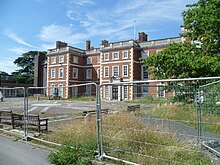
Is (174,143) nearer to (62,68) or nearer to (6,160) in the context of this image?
(6,160)

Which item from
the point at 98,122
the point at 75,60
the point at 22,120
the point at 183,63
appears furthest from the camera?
the point at 75,60

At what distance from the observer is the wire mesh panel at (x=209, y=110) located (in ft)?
15.4

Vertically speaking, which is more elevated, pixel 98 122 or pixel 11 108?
pixel 98 122

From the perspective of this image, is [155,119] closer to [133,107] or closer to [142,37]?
[133,107]

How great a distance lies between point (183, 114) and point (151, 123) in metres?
0.81

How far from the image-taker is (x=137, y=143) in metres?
5.54

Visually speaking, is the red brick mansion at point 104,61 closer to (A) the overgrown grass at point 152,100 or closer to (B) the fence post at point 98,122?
(A) the overgrown grass at point 152,100

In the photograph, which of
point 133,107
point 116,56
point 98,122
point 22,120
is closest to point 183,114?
point 133,107

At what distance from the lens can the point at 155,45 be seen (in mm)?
40250

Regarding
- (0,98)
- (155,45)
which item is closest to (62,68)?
(155,45)

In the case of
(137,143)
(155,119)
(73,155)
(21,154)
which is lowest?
(21,154)

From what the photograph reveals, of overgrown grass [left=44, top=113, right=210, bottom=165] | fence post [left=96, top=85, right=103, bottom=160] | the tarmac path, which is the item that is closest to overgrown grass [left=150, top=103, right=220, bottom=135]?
overgrown grass [left=44, top=113, right=210, bottom=165]

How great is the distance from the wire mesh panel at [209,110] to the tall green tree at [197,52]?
8294 millimetres

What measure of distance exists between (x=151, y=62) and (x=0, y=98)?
11.0 metres
